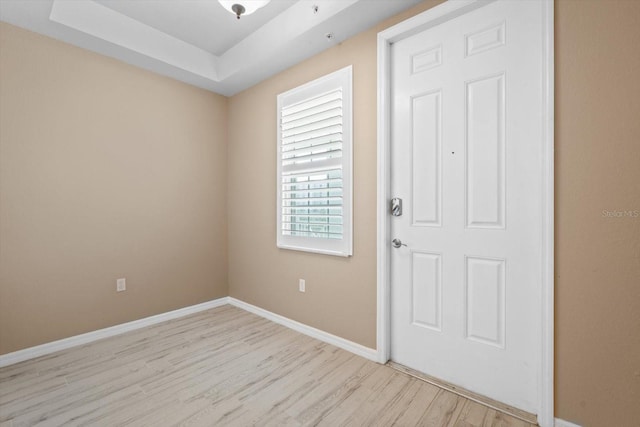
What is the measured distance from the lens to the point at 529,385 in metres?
1.61

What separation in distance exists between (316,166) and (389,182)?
2.47 ft

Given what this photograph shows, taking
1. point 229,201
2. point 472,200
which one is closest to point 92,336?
point 229,201

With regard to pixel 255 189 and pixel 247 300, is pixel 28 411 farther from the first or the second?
pixel 255 189

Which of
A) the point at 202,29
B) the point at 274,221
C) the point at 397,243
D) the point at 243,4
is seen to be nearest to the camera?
the point at 243,4

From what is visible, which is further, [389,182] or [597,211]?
[389,182]

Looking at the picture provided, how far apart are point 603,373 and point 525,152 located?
3.82 feet

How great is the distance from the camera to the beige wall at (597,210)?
1.34m

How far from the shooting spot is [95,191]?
103 inches

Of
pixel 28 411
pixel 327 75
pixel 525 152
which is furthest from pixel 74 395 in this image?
pixel 525 152

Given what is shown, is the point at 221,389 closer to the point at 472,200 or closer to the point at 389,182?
the point at 389,182

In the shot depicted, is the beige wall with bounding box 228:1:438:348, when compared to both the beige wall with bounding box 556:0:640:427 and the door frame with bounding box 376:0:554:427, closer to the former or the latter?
the door frame with bounding box 376:0:554:427

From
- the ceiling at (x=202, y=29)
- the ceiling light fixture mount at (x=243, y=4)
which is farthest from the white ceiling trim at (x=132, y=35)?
the ceiling light fixture mount at (x=243, y=4)

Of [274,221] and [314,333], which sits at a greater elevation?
[274,221]

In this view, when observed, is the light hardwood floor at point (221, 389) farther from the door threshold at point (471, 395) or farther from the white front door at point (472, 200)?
the white front door at point (472, 200)
